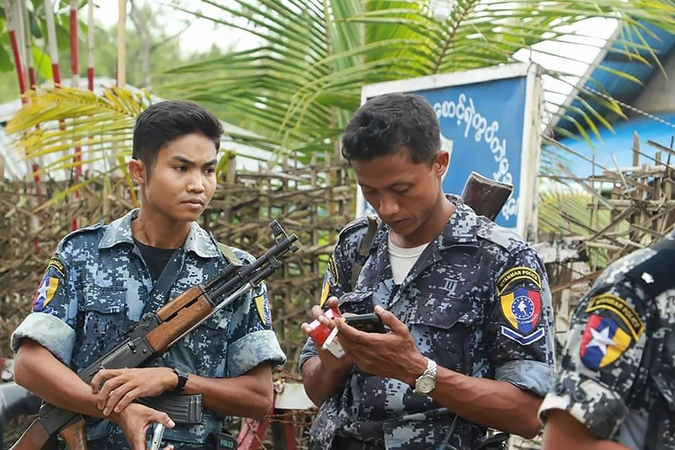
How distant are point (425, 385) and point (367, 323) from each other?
0.68 feet

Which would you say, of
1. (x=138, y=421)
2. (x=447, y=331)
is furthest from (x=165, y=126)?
(x=447, y=331)

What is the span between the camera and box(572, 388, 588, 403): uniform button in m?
1.65

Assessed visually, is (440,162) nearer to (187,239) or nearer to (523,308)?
(523,308)

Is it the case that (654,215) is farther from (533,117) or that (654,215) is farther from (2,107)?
(2,107)

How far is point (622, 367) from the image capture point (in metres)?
1.65

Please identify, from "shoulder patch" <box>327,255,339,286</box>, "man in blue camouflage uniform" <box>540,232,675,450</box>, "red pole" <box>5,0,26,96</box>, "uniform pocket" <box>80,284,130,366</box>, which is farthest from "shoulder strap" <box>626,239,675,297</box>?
"red pole" <box>5,0,26,96</box>

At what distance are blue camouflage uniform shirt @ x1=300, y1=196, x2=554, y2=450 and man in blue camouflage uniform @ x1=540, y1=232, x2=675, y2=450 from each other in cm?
69

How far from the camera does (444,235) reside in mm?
2566

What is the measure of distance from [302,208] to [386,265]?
8.52ft

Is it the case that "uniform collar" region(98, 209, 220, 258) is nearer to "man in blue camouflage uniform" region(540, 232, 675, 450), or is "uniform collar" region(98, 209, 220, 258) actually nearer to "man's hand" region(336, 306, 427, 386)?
"man's hand" region(336, 306, 427, 386)

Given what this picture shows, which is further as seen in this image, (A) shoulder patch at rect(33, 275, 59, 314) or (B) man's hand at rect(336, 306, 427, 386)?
(A) shoulder patch at rect(33, 275, 59, 314)

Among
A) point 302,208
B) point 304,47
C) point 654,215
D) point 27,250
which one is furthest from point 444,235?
point 27,250

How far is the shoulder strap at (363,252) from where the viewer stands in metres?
2.72

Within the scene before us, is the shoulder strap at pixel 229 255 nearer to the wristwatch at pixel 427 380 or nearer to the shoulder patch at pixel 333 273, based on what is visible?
the shoulder patch at pixel 333 273
